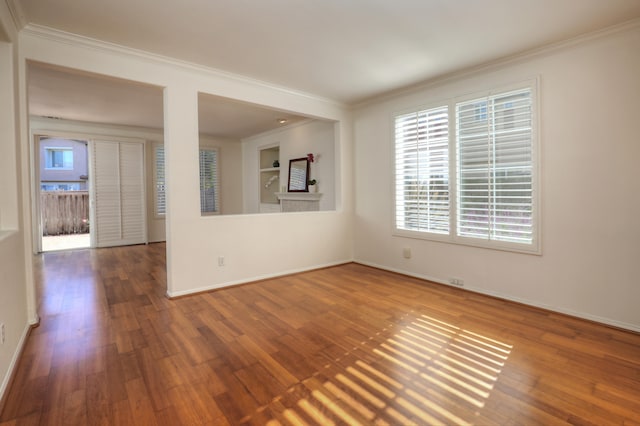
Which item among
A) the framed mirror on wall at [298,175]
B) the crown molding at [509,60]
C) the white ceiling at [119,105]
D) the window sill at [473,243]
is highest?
the white ceiling at [119,105]

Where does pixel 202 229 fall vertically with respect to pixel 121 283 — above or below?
above

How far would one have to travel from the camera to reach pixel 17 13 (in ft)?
8.01

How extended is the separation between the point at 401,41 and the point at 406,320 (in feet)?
8.28


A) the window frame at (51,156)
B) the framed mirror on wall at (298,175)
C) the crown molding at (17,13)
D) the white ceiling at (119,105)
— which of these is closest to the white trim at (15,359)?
the white ceiling at (119,105)

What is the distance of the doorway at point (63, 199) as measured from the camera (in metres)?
7.51

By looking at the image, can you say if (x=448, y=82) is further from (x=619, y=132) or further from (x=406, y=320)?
(x=406, y=320)

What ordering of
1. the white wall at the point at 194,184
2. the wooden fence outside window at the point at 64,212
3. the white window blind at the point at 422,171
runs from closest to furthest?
the white wall at the point at 194,184, the white window blind at the point at 422,171, the wooden fence outside window at the point at 64,212

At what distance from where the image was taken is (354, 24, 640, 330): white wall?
270 cm

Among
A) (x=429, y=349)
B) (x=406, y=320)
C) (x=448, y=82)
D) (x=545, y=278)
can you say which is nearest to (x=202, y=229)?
(x=406, y=320)

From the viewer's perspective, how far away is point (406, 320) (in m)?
2.92

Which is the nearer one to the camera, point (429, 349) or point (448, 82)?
point (429, 349)

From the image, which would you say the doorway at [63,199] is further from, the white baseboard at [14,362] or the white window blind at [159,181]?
the white baseboard at [14,362]

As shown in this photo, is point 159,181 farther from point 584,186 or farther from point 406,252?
point 584,186

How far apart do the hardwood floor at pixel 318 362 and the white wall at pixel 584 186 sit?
0.84 feet
